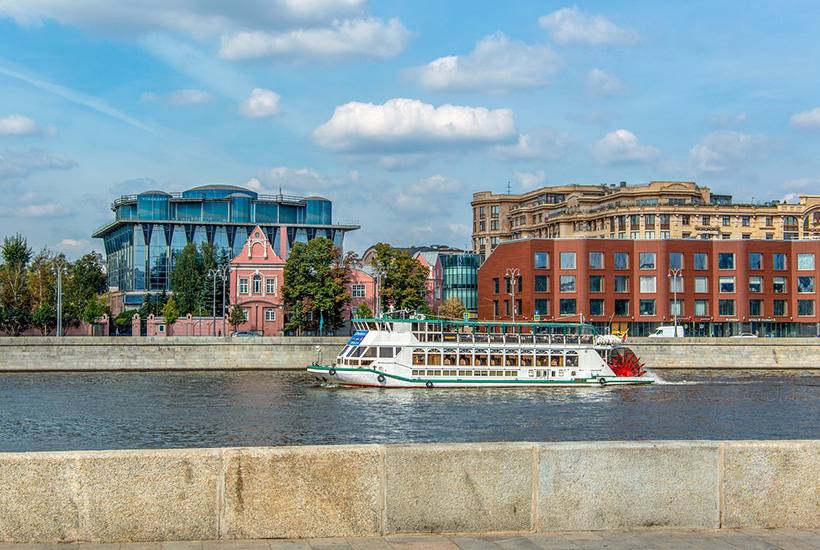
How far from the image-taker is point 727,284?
379 ft

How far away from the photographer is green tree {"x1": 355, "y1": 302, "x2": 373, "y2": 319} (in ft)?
384

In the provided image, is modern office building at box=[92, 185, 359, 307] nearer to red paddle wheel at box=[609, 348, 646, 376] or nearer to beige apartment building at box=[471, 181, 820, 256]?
beige apartment building at box=[471, 181, 820, 256]

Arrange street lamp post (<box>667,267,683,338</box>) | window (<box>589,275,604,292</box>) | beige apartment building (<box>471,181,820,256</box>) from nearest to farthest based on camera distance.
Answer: street lamp post (<box>667,267,683,338</box>), window (<box>589,275,604,292</box>), beige apartment building (<box>471,181,820,256</box>)

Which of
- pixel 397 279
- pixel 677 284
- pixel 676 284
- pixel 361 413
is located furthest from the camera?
pixel 397 279

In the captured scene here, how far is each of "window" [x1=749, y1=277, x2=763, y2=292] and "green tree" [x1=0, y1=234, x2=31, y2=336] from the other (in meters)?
84.2

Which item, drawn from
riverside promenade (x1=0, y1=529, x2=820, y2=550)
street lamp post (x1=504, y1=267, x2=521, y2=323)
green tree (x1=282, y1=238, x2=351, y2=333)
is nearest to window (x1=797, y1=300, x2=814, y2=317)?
street lamp post (x1=504, y1=267, x2=521, y2=323)

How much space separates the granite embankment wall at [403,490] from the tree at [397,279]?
10518cm

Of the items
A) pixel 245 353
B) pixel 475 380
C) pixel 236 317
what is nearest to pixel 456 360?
pixel 475 380

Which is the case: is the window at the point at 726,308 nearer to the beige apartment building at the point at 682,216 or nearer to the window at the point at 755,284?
the window at the point at 755,284

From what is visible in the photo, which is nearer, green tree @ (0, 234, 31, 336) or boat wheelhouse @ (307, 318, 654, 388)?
boat wheelhouse @ (307, 318, 654, 388)

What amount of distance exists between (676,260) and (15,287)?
80676 mm

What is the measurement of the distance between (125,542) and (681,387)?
230 feet

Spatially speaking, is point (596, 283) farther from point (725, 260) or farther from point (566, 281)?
point (725, 260)

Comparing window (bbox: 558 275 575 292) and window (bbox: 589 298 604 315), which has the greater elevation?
window (bbox: 558 275 575 292)
